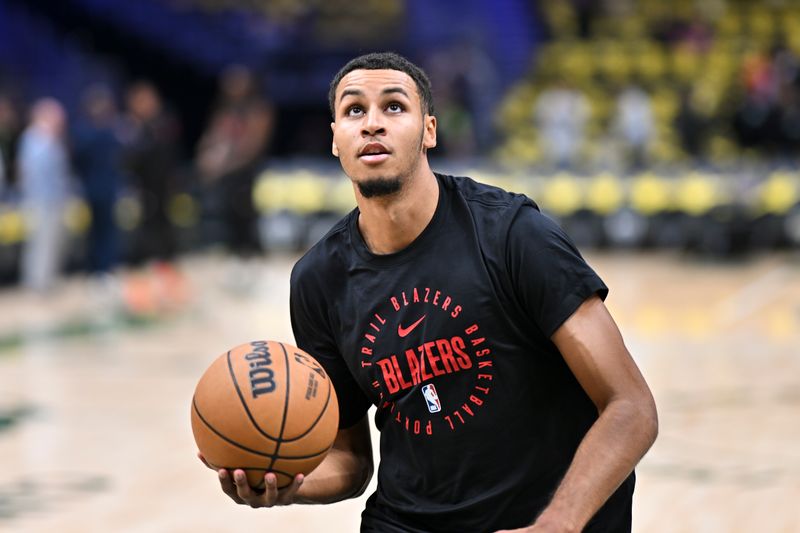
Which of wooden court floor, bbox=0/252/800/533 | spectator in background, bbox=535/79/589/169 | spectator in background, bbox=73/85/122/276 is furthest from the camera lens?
spectator in background, bbox=535/79/589/169

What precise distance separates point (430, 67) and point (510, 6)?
2.42 metres

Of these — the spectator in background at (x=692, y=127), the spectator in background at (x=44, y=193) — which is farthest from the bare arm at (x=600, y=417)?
the spectator in background at (x=692, y=127)

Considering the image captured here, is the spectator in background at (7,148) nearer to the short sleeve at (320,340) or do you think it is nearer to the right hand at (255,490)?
the short sleeve at (320,340)

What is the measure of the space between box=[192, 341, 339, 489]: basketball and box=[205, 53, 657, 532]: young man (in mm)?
51

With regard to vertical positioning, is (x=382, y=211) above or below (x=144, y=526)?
above

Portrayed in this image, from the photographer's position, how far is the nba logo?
324cm

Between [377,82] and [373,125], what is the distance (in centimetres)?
12

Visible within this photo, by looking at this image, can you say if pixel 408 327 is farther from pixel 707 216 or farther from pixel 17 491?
pixel 707 216

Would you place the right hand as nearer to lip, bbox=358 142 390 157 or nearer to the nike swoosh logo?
the nike swoosh logo

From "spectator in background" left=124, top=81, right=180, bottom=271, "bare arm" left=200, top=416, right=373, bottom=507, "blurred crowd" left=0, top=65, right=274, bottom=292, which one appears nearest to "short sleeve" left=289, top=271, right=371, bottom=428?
"bare arm" left=200, top=416, right=373, bottom=507

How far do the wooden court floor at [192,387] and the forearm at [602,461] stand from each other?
296cm

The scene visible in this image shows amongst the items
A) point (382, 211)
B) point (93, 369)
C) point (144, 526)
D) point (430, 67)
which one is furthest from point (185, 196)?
point (382, 211)

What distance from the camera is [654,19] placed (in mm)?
22656

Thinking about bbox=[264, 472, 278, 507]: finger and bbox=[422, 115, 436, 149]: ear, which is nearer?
bbox=[264, 472, 278, 507]: finger
